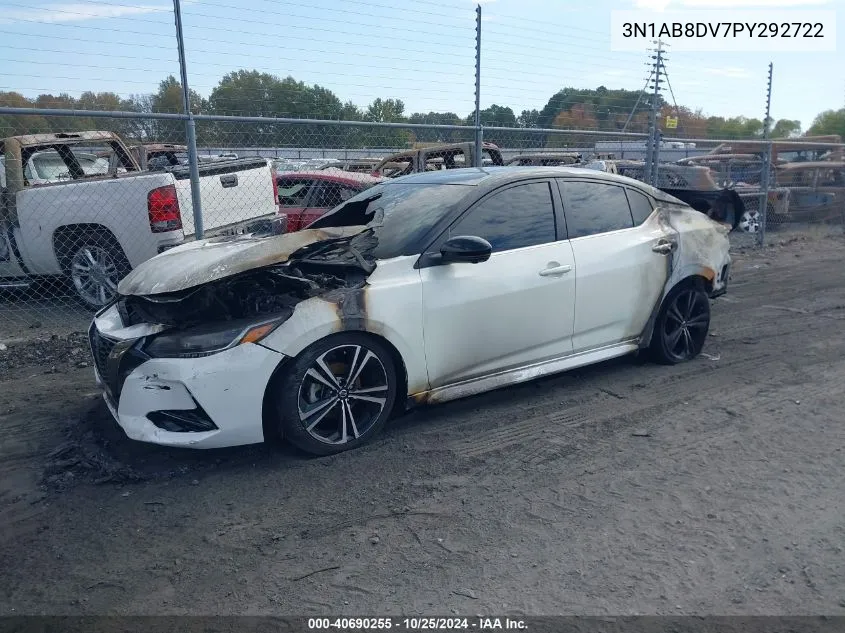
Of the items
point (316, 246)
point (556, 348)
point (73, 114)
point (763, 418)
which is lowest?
point (763, 418)

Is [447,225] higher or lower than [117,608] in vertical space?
higher

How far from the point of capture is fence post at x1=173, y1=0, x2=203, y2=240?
6.48 meters

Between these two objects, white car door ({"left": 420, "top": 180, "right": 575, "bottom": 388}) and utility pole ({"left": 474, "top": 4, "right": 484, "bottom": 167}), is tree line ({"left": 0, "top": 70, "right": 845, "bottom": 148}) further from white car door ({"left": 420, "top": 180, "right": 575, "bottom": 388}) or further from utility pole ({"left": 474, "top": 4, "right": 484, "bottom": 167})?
white car door ({"left": 420, "top": 180, "right": 575, "bottom": 388})

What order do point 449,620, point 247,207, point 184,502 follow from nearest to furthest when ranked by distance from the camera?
point 449,620 < point 184,502 < point 247,207

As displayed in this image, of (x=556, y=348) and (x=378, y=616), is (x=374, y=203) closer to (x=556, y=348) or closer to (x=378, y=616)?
(x=556, y=348)

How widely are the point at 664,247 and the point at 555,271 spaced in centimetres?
116

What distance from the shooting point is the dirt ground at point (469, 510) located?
9.45ft

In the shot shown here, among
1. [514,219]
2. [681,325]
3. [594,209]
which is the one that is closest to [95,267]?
[514,219]

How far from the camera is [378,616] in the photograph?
274 cm

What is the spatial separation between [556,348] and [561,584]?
2229mm

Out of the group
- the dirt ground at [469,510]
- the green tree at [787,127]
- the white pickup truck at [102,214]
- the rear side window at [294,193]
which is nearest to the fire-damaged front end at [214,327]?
the dirt ground at [469,510]

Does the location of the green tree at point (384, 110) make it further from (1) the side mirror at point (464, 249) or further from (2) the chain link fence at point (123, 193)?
(1) the side mirror at point (464, 249)

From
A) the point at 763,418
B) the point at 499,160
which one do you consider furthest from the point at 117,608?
the point at 499,160

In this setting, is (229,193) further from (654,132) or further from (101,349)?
(654,132)
